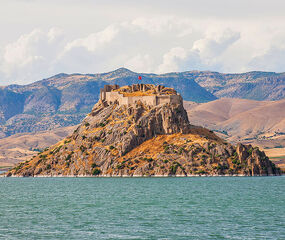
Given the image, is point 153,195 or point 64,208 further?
point 153,195

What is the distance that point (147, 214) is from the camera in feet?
365

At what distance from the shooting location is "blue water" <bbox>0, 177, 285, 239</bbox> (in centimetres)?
8806

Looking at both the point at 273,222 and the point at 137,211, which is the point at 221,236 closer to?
the point at 273,222

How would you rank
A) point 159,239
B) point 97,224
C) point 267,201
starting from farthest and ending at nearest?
1. point 267,201
2. point 97,224
3. point 159,239

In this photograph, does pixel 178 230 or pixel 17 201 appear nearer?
pixel 178 230

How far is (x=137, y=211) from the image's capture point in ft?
381

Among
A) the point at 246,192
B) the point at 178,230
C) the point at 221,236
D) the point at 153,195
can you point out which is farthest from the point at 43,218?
the point at 246,192

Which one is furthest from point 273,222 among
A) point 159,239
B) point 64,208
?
point 64,208

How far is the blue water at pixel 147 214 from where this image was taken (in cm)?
8806

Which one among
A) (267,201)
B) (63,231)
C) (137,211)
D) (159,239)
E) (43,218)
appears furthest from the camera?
(267,201)

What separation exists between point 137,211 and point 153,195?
3761cm

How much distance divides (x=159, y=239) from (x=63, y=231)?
53.2ft

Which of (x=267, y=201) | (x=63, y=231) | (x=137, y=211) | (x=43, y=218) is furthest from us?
(x=267, y=201)

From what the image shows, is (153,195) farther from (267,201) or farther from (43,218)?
(43,218)
